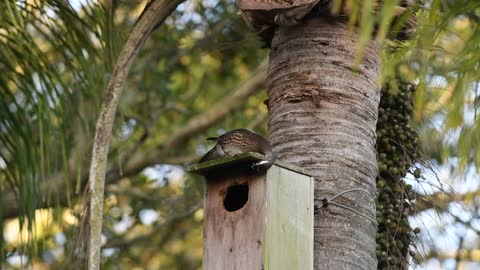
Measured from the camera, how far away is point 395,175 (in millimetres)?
4184

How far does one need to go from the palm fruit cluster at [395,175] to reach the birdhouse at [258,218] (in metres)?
0.56

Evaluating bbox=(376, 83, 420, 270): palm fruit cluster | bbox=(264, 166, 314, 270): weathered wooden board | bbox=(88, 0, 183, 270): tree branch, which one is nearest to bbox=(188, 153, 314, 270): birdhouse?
bbox=(264, 166, 314, 270): weathered wooden board

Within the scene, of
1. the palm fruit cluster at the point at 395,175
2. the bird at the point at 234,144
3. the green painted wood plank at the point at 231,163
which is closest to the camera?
the green painted wood plank at the point at 231,163

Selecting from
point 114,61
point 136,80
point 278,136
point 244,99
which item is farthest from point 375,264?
point 136,80

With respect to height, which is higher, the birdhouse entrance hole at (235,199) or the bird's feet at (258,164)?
the bird's feet at (258,164)

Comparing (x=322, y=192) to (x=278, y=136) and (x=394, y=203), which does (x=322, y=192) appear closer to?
(x=278, y=136)

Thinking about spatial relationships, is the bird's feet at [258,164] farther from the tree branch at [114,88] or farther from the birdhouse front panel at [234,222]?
the tree branch at [114,88]

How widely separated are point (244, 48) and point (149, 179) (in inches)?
46.7

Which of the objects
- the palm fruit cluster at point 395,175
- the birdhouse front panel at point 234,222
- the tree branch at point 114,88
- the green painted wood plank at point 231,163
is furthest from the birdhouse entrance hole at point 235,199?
the palm fruit cluster at point 395,175

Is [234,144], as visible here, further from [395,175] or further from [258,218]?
[395,175]

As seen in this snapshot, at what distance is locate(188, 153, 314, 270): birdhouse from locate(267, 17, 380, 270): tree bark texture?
0.09 meters

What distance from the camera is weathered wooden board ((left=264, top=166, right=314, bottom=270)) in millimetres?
3344

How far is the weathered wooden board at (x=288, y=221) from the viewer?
334 cm

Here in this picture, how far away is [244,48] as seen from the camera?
781 centimetres
